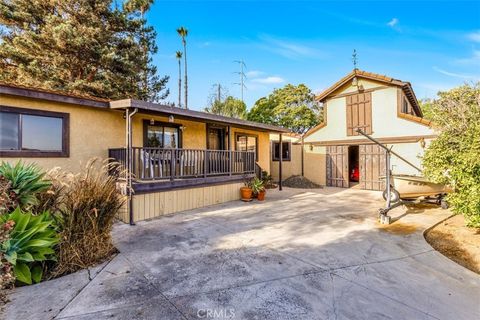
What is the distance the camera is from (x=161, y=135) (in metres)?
8.69

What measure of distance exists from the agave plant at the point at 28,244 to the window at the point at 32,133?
3.40 meters

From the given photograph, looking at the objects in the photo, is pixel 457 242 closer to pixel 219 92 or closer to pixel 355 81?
pixel 355 81

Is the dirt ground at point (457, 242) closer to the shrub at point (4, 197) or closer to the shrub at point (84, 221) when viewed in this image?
the shrub at point (84, 221)

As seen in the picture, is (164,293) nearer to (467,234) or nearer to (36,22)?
(467,234)

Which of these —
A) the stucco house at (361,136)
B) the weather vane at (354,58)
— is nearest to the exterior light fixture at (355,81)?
the stucco house at (361,136)

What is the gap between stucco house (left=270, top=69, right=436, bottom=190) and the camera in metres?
11.0

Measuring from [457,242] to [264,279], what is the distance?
4.43 m

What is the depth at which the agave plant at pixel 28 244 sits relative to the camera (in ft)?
9.88

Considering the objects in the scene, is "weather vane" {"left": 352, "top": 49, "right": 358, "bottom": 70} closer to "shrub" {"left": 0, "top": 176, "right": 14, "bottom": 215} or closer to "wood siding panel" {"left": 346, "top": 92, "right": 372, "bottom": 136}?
"wood siding panel" {"left": 346, "top": 92, "right": 372, "bottom": 136}

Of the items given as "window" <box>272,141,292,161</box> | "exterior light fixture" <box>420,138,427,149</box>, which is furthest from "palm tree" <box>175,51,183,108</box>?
"exterior light fixture" <box>420,138,427,149</box>

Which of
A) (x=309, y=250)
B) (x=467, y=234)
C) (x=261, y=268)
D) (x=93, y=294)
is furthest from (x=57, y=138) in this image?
(x=467, y=234)

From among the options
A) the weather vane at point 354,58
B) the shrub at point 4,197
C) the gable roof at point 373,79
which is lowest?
the shrub at point 4,197

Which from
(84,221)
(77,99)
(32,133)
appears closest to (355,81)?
(77,99)

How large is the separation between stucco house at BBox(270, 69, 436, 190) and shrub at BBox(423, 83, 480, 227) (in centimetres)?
498
